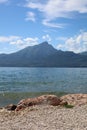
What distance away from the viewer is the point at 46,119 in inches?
739

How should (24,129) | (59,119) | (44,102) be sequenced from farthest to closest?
(44,102) < (59,119) < (24,129)

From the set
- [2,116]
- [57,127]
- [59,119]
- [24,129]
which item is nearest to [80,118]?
[59,119]

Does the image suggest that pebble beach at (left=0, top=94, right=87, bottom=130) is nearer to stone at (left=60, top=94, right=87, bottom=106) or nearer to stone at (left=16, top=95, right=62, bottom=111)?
stone at (left=16, top=95, right=62, bottom=111)

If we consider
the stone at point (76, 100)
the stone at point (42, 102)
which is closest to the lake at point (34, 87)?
the stone at point (76, 100)

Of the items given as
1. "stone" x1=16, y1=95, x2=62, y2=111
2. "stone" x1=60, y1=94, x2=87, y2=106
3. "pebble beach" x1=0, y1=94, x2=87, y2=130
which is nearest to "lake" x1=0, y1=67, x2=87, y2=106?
"stone" x1=60, y1=94, x2=87, y2=106

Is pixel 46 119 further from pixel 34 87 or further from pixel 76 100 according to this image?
pixel 34 87

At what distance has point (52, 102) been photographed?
78.2 feet

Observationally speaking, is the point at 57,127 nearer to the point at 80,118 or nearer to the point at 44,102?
Result: the point at 80,118

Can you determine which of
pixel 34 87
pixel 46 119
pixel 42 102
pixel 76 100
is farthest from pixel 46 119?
pixel 34 87

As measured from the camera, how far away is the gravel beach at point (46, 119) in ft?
55.7

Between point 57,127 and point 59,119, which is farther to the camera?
point 59,119

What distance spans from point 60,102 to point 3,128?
8.12m

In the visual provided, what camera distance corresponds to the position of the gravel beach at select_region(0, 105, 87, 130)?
16969 millimetres

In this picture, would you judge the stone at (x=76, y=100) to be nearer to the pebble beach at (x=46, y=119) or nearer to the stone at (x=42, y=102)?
the stone at (x=42, y=102)
